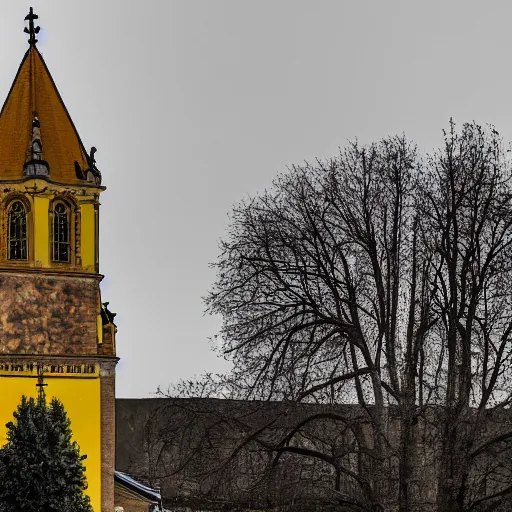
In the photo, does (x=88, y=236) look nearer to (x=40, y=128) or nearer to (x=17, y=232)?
(x=17, y=232)

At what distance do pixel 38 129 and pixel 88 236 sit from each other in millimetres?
2981

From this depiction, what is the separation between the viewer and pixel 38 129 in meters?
40.8

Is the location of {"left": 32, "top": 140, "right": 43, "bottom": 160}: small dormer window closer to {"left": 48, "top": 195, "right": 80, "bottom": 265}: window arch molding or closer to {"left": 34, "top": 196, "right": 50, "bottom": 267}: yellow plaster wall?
{"left": 34, "top": 196, "right": 50, "bottom": 267}: yellow plaster wall

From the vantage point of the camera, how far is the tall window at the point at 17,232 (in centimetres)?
4019

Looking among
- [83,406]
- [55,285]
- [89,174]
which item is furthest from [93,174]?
[83,406]

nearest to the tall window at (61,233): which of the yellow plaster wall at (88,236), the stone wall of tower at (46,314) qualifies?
the yellow plaster wall at (88,236)

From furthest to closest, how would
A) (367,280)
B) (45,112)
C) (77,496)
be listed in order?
(45,112) → (367,280) → (77,496)

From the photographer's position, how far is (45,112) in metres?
41.8

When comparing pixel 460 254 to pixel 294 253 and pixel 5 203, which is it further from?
pixel 5 203

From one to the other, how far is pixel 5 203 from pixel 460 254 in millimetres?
11531

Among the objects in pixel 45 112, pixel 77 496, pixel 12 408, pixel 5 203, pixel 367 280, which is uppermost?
pixel 45 112

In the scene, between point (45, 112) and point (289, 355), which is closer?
point (289, 355)

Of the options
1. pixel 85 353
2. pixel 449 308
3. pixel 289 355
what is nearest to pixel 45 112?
pixel 85 353

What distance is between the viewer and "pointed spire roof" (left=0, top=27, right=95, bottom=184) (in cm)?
4078
